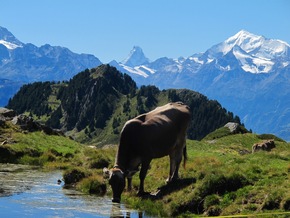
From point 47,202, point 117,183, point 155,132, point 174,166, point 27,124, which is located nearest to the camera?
point 47,202

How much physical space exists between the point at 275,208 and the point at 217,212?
253 centimetres

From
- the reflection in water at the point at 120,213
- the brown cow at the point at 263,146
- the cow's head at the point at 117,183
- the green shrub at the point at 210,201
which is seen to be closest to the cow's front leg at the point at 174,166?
the cow's head at the point at 117,183

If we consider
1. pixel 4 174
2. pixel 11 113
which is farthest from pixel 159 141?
pixel 11 113

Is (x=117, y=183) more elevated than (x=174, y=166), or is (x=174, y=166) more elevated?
(x=174, y=166)

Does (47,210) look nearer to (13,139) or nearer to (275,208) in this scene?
(275,208)

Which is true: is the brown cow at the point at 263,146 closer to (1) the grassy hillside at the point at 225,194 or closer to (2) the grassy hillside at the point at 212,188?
(2) the grassy hillside at the point at 212,188

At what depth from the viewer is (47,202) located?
23.6 metres

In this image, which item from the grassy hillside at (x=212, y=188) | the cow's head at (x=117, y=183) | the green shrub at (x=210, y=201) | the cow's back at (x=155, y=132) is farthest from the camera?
the cow's back at (x=155, y=132)

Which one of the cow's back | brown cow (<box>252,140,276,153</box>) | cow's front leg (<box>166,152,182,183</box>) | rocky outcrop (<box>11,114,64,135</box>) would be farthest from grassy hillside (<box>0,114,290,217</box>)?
rocky outcrop (<box>11,114,64,135</box>)

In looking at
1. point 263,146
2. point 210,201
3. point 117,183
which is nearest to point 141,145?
point 117,183

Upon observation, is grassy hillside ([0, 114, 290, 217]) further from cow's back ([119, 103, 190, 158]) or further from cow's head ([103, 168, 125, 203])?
cow's back ([119, 103, 190, 158])

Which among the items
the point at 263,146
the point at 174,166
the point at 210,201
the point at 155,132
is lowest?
the point at 210,201

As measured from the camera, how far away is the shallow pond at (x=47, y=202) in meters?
20.9

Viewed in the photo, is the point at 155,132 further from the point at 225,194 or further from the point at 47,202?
the point at 47,202
